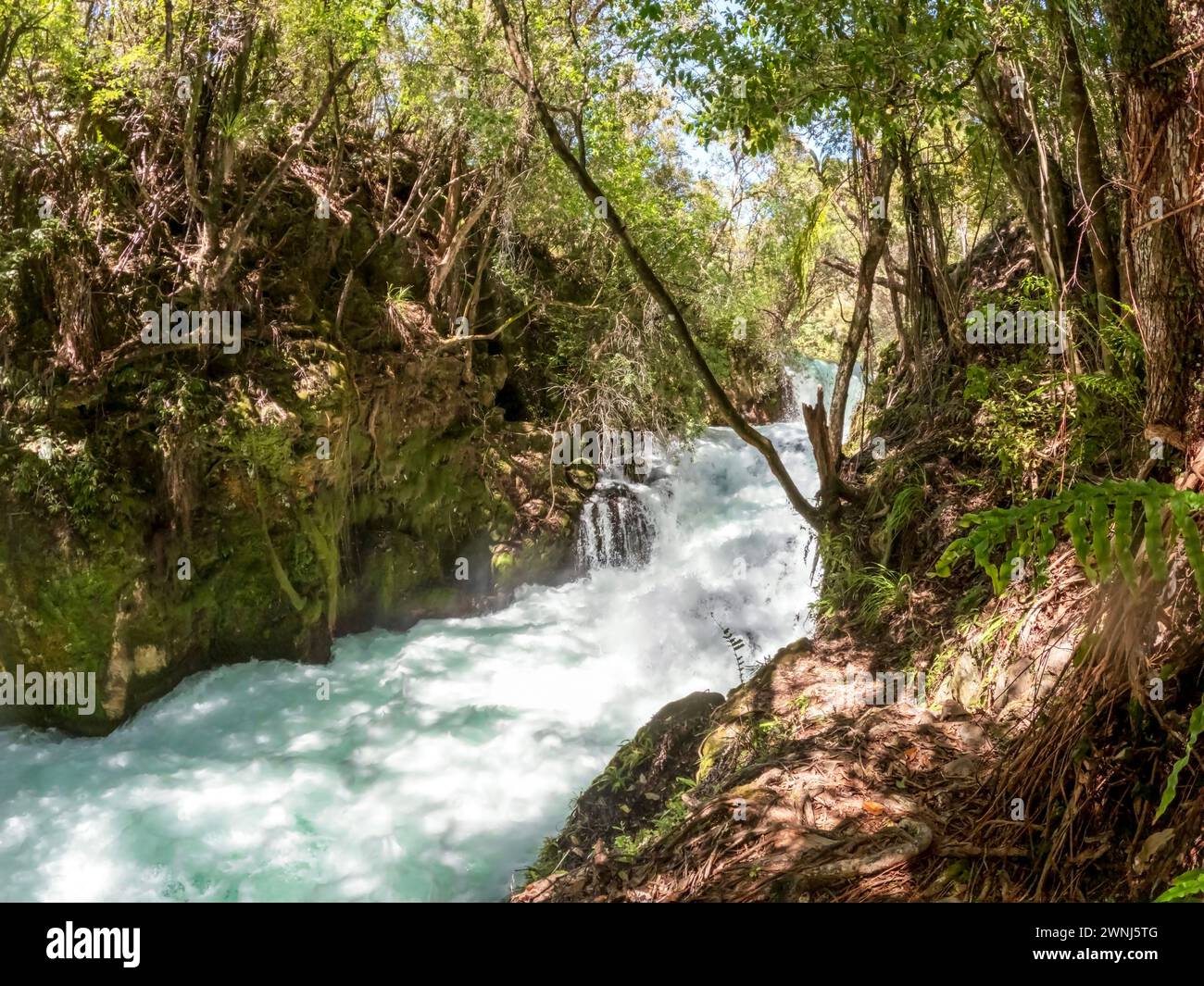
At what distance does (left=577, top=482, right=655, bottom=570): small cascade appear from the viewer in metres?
11.8

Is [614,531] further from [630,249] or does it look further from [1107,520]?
[1107,520]

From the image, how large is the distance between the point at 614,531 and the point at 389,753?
542 centimetres

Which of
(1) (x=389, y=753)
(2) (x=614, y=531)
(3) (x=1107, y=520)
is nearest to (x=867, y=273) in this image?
(3) (x=1107, y=520)

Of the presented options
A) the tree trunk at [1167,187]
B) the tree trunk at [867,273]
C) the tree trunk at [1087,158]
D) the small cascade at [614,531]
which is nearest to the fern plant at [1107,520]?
the tree trunk at [1167,187]

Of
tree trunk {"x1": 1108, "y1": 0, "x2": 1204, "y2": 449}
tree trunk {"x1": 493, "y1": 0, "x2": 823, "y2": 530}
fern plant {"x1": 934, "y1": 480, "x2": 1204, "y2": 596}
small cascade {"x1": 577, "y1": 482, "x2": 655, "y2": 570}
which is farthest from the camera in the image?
small cascade {"x1": 577, "y1": 482, "x2": 655, "y2": 570}

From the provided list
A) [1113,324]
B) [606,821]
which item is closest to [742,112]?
[1113,324]

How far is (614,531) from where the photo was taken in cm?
1196

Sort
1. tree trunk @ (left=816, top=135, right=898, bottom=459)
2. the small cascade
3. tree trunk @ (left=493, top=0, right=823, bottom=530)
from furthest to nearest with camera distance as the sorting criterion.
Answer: the small cascade → tree trunk @ (left=816, top=135, right=898, bottom=459) → tree trunk @ (left=493, top=0, right=823, bottom=530)

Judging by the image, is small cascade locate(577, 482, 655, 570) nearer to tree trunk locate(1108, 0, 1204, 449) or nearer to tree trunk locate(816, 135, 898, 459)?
tree trunk locate(816, 135, 898, 459)

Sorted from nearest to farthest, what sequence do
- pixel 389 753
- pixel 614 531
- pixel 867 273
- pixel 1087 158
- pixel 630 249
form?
pixel 1087 158 < pixel 630 249 < pixel 867 273 < pixel 389 753 < pixel 614 531

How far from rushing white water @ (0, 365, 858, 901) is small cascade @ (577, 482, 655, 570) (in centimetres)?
52

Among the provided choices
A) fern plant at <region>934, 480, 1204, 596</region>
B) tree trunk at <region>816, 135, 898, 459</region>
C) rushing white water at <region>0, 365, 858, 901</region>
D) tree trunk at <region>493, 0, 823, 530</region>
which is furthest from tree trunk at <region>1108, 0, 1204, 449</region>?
rushing white water at <region>0, 365, 858, 901</region>

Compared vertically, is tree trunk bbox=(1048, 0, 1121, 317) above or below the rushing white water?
above

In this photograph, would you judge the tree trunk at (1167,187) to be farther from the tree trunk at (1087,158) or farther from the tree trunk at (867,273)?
the tree trunk at (867,273)
